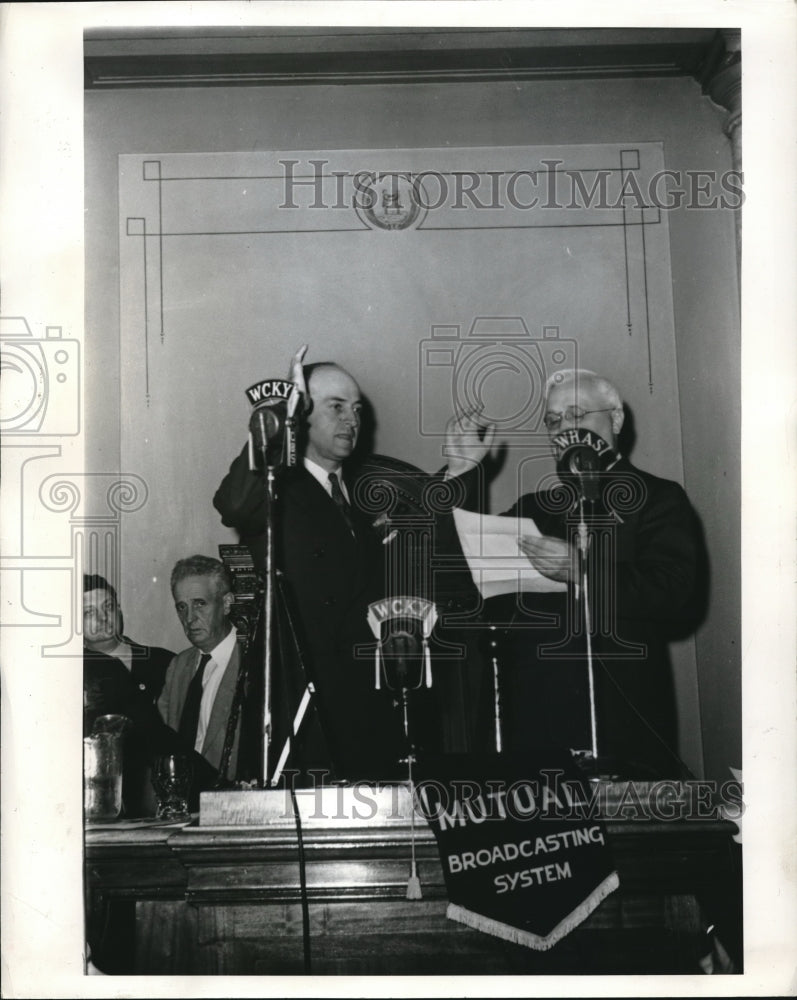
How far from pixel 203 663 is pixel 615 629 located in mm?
1005

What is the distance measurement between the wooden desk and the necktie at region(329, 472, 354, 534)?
2.39 feet

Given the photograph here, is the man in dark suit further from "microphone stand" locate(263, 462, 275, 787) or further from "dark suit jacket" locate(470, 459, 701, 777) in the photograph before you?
"dark suit jacket" locate(470, 459, 701, 777)

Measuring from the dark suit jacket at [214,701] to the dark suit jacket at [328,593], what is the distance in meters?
0.16

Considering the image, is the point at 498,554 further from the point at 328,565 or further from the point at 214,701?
the point at 214,701

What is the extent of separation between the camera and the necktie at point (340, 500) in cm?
297

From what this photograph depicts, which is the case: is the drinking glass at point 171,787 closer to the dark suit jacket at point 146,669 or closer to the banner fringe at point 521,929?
the dark suit jacket at point 146,669

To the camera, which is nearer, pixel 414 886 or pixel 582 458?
pixel 414 886

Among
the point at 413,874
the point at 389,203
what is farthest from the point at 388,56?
the point at 413,874

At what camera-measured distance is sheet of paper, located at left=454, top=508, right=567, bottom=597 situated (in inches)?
115

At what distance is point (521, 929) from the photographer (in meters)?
2.67

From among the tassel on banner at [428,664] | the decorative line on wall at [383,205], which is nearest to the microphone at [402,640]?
the tassel on banner at [428,664]

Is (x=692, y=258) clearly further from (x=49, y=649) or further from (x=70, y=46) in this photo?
(x=49, y=649)

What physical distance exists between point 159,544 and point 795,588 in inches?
60.1

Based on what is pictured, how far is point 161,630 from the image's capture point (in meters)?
2.95
